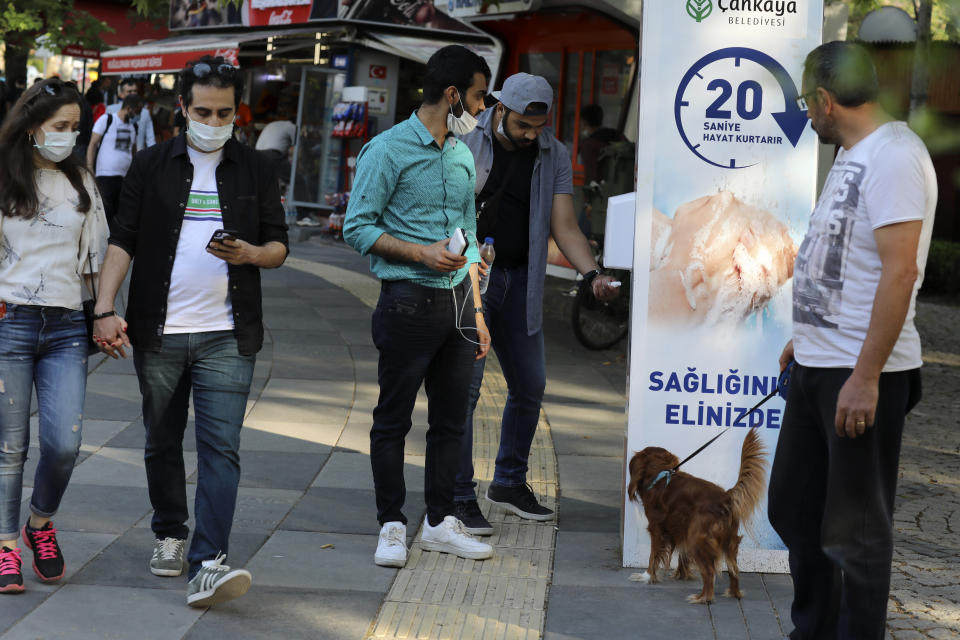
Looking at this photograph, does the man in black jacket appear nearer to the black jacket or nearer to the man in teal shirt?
the black jacket

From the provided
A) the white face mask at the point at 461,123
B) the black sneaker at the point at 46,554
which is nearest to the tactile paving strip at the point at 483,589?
the black sneaker at the point at 46,554

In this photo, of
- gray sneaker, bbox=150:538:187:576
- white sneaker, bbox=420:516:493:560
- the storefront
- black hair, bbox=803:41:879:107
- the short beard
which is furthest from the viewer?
the storefront

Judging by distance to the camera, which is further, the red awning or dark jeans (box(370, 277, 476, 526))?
the red awning

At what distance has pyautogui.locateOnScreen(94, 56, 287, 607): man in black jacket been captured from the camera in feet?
13.3

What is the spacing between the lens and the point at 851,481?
10.8 ft

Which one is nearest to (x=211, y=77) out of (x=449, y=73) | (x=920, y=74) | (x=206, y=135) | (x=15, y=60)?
(x=206, y=135)

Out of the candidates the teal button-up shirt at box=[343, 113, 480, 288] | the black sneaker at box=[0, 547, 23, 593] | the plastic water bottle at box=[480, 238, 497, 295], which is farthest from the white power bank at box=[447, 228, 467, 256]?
the black sneaker at box=[0, 547, 23, 593]

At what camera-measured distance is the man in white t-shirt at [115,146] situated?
1320cm

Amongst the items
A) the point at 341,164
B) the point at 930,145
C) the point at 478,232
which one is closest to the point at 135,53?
the point at 341,164

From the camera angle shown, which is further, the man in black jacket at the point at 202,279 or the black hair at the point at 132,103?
the black hair at the point at 132,103

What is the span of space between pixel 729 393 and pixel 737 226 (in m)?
0.64

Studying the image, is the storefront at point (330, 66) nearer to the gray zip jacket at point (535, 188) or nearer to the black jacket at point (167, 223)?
the gray zip jacket at point (535, 188)

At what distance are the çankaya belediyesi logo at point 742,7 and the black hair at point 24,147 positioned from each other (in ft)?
7.35

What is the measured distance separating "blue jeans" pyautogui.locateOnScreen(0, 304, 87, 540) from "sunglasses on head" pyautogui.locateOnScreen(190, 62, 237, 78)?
0.94m
